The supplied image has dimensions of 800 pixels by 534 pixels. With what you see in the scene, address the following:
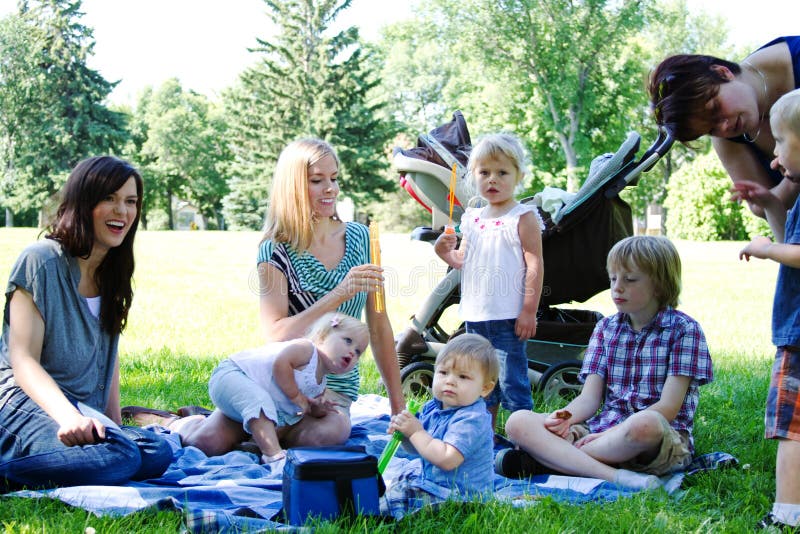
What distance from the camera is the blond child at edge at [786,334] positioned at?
2.24 meters

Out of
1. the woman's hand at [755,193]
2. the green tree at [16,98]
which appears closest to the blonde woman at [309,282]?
the woman's hand at [755,193]

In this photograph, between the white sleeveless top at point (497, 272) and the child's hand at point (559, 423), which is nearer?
the child's hand at point (559, 423)

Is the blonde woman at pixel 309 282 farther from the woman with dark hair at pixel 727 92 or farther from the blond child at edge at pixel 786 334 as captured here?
the blond child at edge at pixel 786 334

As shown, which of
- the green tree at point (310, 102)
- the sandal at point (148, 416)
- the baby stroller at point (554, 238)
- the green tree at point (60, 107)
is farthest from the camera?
the green tree at point (60, 107)

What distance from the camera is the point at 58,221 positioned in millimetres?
2793

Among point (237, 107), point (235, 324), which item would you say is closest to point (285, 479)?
point (235, 324)

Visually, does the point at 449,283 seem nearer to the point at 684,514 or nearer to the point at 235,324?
the point at 684,514

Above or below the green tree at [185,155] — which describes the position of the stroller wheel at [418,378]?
below

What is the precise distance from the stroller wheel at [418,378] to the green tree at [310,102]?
29185 mm

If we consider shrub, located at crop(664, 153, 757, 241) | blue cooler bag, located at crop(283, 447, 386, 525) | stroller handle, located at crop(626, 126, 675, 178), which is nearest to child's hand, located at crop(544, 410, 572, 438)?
blue cooler bag, located at crop(283, 447, 386, 525)

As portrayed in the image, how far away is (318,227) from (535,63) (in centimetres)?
2855

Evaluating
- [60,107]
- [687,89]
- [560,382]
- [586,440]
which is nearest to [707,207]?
[560,382]

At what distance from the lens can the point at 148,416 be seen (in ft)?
11.8

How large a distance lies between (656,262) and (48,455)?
7.35 feet
